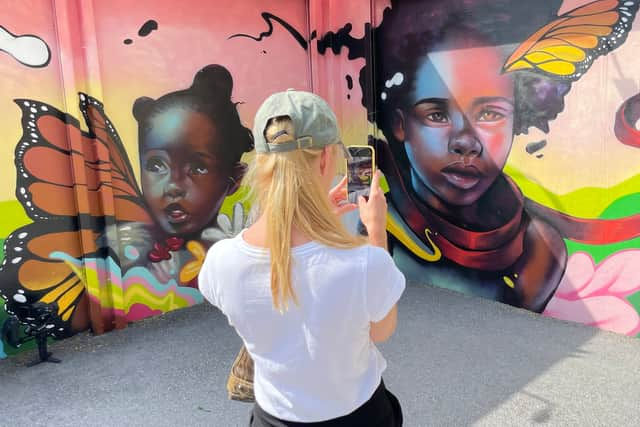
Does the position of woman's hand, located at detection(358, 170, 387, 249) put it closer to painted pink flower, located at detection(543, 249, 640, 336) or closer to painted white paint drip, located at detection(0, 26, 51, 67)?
painted pink flower, located at detection(543, 249, 640, 336)

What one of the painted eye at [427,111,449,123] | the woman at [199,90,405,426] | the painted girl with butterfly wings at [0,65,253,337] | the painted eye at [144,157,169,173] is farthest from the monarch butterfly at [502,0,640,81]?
the woman at [199,90,405,426]

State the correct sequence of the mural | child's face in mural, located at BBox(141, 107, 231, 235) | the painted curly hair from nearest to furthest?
1. the mural
2. the painted curly hair
3. child's face in mural, located at BBox(141, 107, 231, 235)

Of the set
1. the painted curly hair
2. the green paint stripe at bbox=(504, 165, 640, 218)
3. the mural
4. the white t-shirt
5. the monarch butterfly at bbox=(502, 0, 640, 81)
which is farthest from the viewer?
the painted curly hair

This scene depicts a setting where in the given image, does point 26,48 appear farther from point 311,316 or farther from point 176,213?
point 311,316

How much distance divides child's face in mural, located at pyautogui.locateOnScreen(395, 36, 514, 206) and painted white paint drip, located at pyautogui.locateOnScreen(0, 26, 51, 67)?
271cm

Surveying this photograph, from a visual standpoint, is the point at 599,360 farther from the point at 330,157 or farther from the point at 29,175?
the point at 29,175

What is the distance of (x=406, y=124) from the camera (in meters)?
4.30

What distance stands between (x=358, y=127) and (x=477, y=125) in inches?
46.5

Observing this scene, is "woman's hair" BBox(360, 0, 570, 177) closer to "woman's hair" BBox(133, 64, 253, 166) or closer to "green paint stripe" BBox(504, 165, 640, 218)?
"green paint stripe" BBox(504, 165, 640, 218)

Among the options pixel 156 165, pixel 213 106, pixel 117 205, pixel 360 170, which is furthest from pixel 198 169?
pixel 360 170

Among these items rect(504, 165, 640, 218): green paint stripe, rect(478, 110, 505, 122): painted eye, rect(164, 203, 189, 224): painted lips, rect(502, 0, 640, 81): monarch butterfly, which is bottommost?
rect(164, 203, 189, 224): painted lips

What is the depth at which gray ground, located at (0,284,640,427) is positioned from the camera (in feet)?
8.25

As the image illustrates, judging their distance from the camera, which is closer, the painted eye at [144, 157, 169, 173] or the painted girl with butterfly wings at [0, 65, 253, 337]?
the painted girl with butterfly wings at [0, 65, 253, 337]

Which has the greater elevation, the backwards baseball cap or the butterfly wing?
the backwards baseball cap
